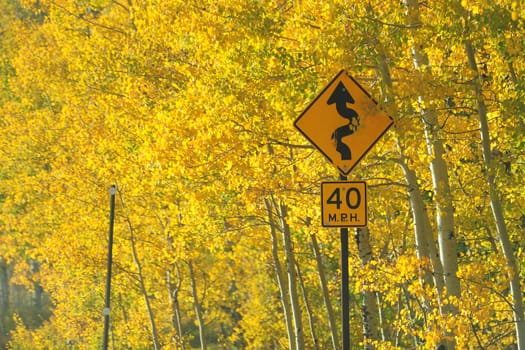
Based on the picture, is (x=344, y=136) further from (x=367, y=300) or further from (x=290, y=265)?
(x=290, y=265)

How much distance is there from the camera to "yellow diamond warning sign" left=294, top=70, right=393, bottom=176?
8.12 m

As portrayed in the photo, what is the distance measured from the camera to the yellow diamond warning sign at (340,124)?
8.12 m

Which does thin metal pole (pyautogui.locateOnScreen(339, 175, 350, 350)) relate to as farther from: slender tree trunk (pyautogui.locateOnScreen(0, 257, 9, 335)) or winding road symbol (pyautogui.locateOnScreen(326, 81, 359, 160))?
slender tree trunk (pyautogui.locateOnScreen(0, 257, 9, 335))

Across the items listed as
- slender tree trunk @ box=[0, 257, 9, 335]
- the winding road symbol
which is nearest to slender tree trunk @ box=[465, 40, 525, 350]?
the winding road symbol

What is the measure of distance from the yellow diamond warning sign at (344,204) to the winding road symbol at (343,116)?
0.33m

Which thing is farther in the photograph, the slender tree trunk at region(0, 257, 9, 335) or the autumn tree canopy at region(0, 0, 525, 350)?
the slender tree trunk at region(0, 257, 9, 335)

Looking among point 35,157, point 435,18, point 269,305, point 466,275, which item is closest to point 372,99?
point 435,18

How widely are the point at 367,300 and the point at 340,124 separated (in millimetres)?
6204

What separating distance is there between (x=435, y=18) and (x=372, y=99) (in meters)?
1.23

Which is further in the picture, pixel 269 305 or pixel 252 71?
pixel 269 305

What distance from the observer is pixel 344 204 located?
7.96 m

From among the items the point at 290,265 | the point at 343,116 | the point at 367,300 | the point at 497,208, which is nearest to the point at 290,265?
the point at 290,265

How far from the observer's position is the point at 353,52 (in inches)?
350

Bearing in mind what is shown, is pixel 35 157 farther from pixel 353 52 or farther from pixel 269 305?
pixel 353 52
